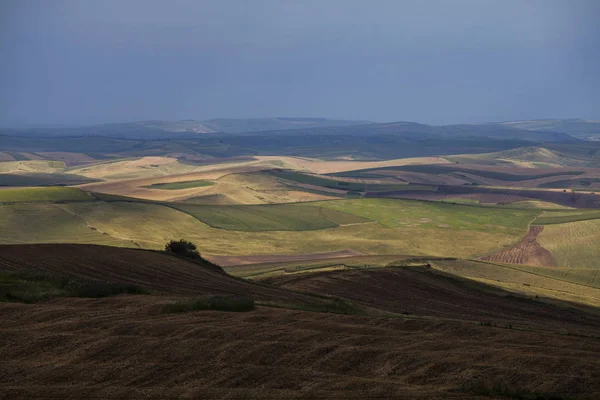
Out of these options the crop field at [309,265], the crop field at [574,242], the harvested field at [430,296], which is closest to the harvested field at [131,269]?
the harvested field at [430,296]

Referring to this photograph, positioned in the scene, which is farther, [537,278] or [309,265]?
[309,265]

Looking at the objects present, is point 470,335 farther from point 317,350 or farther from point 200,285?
point 200,285

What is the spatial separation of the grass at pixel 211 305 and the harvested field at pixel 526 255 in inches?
2740

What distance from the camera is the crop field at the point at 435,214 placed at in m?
124

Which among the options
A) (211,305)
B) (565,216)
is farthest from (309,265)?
(565,216)

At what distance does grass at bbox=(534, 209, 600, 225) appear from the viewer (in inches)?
4811

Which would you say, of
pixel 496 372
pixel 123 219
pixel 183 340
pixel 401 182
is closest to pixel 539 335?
pixel 496 372

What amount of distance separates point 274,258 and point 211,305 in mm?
66113

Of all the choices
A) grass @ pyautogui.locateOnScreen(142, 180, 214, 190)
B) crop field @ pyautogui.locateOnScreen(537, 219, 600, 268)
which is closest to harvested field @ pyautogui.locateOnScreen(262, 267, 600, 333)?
crop field @ pyautogui.locateOnScreen(537, 219, 600, 268)

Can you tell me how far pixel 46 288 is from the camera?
30234 mm

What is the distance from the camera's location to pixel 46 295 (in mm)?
28250

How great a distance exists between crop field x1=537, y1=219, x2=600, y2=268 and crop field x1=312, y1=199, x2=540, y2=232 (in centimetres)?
806

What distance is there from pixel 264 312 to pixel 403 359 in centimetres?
864

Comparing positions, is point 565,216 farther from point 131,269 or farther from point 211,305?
point 211,305
